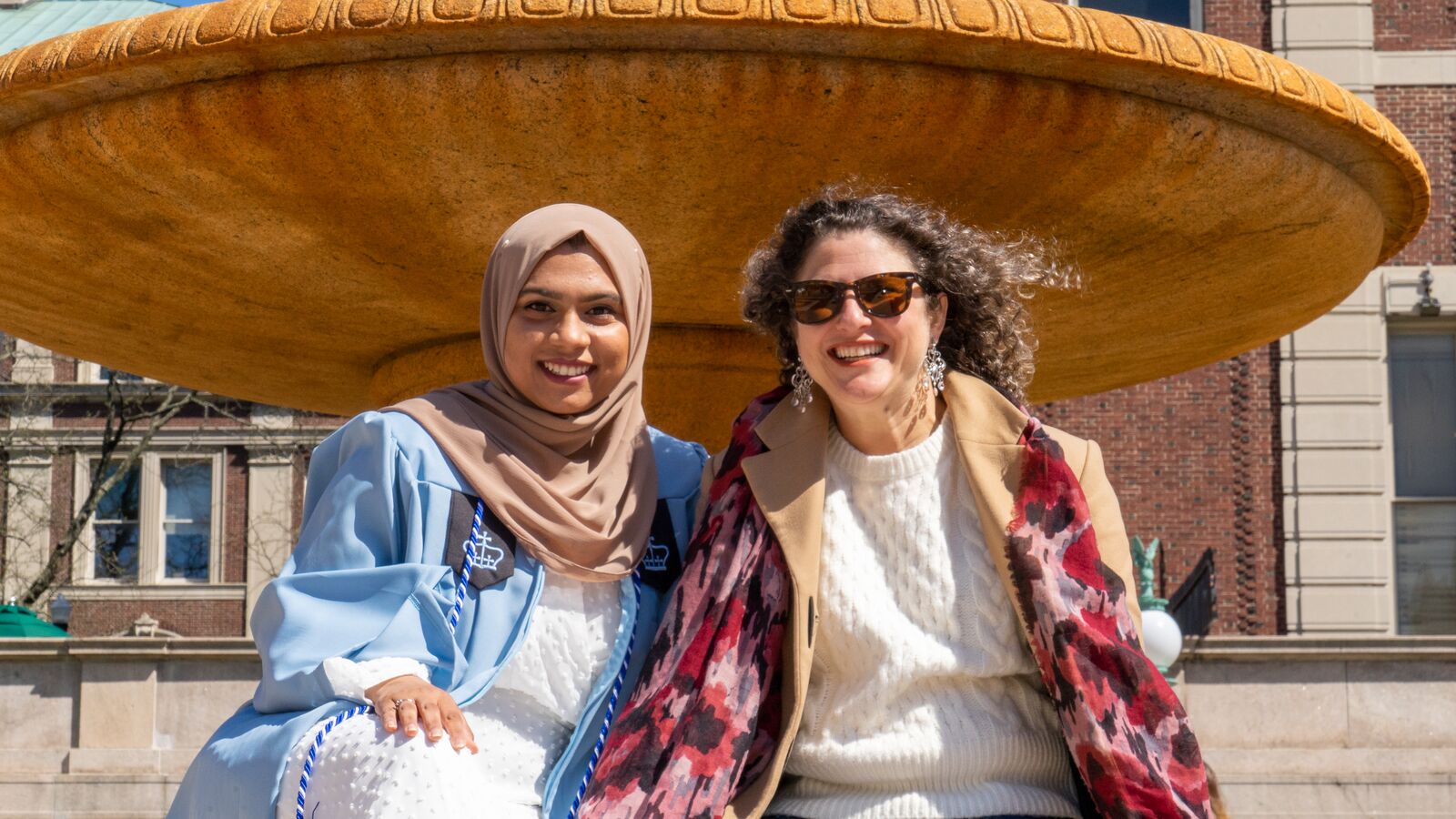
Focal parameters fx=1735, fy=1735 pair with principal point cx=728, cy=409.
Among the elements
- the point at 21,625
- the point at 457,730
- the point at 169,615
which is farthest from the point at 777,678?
the point at 169,615

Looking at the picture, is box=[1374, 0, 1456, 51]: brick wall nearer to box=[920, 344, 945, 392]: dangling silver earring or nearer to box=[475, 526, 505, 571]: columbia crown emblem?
box=[920, 344, 945, 392]: dangling silver earring

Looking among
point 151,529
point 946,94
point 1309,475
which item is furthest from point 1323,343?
point 151,529

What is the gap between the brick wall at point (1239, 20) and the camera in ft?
57.1

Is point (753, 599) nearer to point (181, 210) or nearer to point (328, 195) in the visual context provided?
point (328, 195)

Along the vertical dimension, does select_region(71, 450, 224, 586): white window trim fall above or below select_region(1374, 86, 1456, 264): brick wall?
below

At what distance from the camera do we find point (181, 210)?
4.45m

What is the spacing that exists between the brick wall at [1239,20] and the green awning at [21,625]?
12.2m

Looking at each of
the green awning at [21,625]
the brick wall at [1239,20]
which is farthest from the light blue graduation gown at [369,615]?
the brick wall at [1239,20]

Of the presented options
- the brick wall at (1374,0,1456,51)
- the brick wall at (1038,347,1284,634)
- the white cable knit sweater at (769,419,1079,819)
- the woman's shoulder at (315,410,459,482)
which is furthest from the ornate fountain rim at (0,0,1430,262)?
the brick wall at (1374,0,1456,51)

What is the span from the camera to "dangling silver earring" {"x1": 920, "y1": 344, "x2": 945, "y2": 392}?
10.6 feet

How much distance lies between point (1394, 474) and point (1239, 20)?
4.77 m

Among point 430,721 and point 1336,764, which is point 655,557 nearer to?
point 430,721

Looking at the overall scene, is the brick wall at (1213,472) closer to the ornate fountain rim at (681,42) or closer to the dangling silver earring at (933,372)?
the ornate fountain rim at (681,42)

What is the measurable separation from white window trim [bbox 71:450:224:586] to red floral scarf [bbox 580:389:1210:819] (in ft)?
89.3
